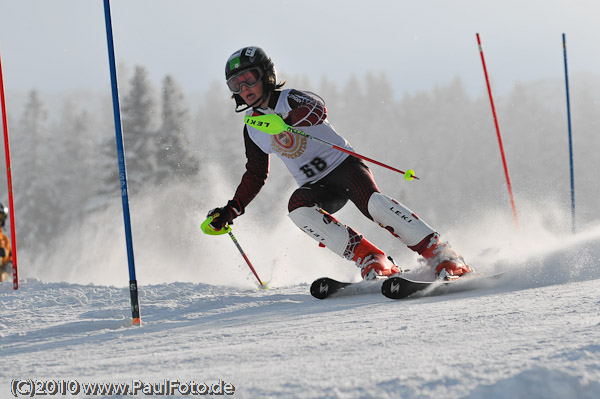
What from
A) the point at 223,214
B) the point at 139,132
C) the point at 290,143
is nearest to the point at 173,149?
the point at 139,132

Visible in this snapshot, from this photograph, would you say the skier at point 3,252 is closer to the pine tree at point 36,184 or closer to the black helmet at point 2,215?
the black helmet at point 2,215

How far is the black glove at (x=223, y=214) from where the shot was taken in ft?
12.8

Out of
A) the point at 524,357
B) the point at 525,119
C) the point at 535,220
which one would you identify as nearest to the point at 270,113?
the point at 524,357

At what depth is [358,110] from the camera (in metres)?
46.8

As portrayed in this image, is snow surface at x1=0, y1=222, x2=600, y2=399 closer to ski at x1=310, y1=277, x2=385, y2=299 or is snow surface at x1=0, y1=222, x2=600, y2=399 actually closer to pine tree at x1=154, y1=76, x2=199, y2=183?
ski at x1=310, y1=277, x2=385, y2=299

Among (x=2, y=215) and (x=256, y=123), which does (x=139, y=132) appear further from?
(x=256, y=123)

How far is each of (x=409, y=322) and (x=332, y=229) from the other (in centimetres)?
166

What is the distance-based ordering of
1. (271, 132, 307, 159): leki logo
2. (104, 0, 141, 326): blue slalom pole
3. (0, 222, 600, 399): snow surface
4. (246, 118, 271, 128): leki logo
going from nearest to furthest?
(0, 222, 600, 399): snow surface
(104, 0, 141, 326): blue slalom pole
(246, 118, 271, 128): leki logo
(271, 132, 307, 159): leki logo

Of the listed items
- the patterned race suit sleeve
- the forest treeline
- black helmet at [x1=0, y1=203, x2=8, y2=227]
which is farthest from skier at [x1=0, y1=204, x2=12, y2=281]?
the forest treeline

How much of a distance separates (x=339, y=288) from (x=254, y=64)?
5.06ft

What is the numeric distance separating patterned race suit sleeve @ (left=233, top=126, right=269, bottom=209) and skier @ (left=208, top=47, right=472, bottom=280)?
0.38 ft

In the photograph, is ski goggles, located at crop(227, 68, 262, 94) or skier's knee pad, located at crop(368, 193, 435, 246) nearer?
skier's knee pad, located at crop(368, 193, 435, 246)

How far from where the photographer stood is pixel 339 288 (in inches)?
140

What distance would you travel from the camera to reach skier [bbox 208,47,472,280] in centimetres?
346
